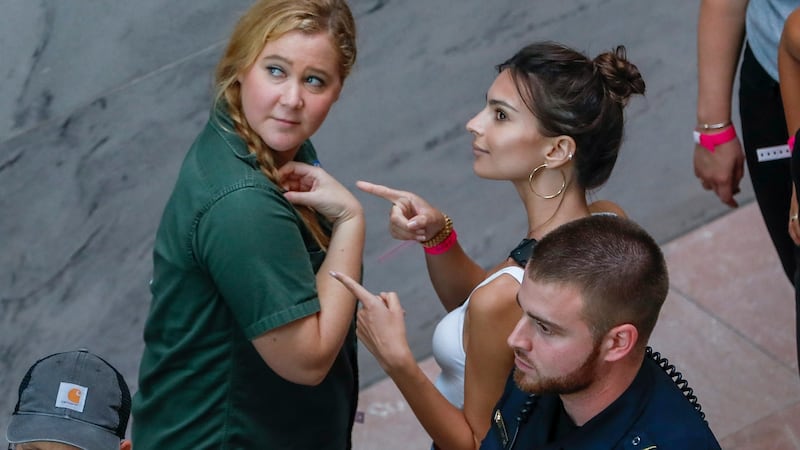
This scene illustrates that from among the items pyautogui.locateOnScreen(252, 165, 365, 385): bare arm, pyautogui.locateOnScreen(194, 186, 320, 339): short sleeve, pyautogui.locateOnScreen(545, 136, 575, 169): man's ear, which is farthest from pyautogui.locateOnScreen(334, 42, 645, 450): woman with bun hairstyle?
pyautogui.locateOnScreen(194, 186, 320, 339): short sleeve

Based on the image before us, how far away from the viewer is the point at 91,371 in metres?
2.28

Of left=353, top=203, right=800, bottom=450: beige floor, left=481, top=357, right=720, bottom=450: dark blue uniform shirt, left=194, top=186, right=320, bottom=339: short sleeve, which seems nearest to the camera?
left=481, top=357, right=720, bottom=450: dark blue uniform shirt

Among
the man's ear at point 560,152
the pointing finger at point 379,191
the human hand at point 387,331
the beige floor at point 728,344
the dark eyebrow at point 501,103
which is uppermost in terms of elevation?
the dark eyebrow at point 501,103

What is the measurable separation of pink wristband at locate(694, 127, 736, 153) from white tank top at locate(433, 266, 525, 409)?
2.80 ft

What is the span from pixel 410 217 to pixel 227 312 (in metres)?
0.58

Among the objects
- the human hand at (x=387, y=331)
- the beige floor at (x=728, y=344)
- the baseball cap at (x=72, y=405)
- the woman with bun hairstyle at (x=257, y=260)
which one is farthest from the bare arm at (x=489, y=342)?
the beige floor at (x=728, y=344)

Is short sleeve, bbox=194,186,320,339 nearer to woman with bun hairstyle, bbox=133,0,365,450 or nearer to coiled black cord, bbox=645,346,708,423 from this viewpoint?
woman with bun hairstyle, bbox=133,0,365,450

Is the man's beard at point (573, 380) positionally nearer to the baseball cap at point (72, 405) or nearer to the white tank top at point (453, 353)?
the white tank top at point (453, 353)

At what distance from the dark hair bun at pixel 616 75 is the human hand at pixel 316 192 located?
23.3 inches

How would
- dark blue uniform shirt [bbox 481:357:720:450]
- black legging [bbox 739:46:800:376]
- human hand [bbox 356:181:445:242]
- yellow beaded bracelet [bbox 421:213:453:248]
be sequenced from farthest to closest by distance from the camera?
black legging [bbox 739:46:800:376]
yellow beaded bracelet [bbox 421:213:453:248]
human hand [bbox 356:181:445:242]
dark blue uniform shirt [bbox 481:357:720:450]

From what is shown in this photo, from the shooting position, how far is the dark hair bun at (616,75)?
2.40m

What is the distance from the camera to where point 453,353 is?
2379 millimetres

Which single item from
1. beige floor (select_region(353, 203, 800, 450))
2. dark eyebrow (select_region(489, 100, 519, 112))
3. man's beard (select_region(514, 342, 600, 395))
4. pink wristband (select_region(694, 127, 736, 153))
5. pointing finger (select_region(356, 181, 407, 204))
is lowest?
beige floor (select_region(353, 203, 800, 450))

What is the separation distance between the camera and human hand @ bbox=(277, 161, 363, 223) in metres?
2.15
